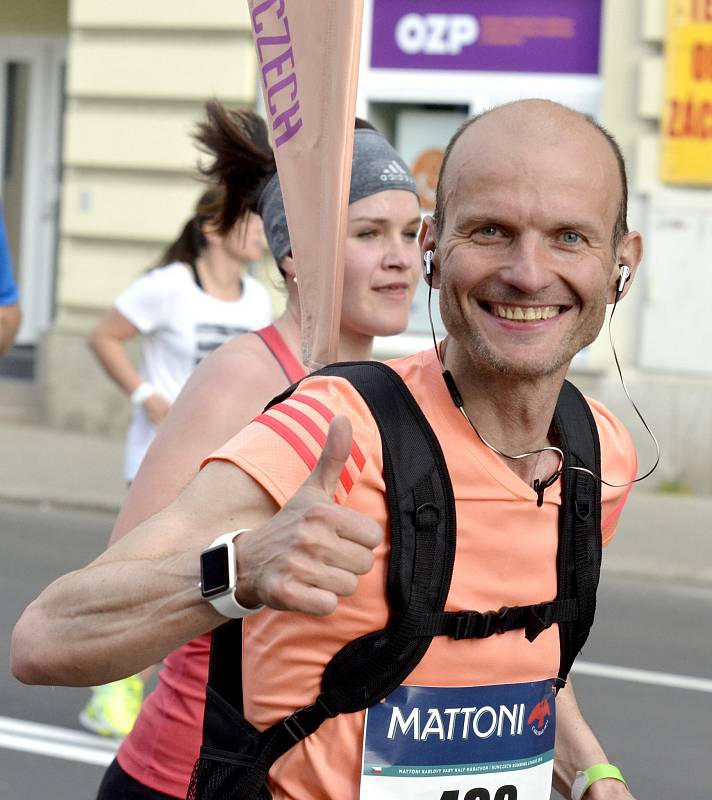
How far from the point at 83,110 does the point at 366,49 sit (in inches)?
94.3

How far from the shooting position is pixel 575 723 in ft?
8.27

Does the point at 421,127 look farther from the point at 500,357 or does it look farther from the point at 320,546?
the point at 320,546

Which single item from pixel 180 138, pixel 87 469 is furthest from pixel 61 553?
pixel 180 138

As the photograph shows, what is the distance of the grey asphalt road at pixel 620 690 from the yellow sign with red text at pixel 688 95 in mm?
3531

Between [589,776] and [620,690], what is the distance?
3.84 meters

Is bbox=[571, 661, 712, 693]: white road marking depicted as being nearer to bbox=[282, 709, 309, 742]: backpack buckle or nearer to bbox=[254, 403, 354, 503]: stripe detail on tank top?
bbox=[282, 709, 309, 742]: backpack buckle

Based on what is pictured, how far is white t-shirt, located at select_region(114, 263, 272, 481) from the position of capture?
604 cm

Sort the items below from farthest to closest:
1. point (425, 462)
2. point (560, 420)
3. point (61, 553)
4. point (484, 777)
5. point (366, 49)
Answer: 1. point (366, 49)
2. point (61, 553)
3. point (560, 420)
4. point (484, 777)
5. point (425, 462)

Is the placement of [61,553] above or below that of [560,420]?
below

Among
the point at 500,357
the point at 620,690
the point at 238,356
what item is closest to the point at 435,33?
the point at 620,690

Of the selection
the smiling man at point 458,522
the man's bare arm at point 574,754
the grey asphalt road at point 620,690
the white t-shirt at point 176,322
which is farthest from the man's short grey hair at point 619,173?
the white t-shirt at point 176,322

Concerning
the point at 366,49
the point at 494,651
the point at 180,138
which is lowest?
the point at 494,651

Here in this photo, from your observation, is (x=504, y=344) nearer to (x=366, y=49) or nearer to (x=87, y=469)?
(x=87, y=469)

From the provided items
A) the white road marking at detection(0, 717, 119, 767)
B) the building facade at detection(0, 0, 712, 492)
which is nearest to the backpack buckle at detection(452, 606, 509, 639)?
the white road marking at detection(0, 717, 119, 767)
